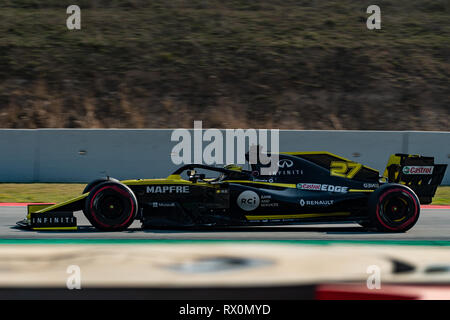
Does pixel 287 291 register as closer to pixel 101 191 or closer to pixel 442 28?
pixel 101 191

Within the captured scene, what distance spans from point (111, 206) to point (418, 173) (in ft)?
14.3

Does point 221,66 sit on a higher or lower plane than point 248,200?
higher

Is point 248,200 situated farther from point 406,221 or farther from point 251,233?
point 406,221

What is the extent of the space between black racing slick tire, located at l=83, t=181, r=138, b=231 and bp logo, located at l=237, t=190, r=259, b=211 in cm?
140

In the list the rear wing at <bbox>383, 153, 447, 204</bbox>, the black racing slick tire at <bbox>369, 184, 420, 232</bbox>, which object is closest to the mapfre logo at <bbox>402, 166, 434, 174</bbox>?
the rear wing at <bbox>383, 153, 447, 204</bbox>

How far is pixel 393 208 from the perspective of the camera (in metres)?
8.40

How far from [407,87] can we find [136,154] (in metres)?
11.7

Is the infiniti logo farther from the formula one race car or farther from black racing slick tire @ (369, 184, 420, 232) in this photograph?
black racing slick tire @ (369, 184, 420, 232)

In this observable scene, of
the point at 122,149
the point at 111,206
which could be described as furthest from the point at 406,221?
the point at 122,149

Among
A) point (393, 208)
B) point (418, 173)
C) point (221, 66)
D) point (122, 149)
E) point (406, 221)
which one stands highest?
point (221, 66)

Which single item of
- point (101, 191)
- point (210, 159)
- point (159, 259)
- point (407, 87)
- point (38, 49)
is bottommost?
point (159, 259)

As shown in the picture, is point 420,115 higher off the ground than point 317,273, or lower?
higher

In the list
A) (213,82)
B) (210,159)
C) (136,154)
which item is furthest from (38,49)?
(210,159)

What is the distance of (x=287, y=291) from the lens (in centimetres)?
505
